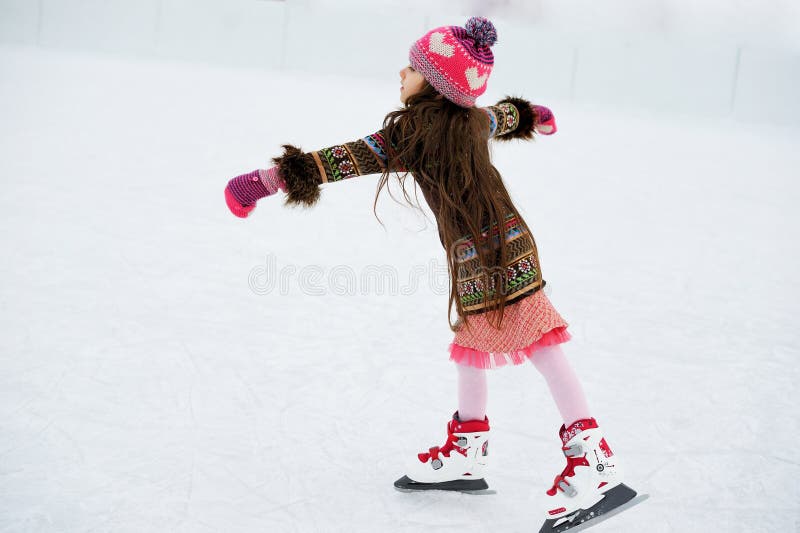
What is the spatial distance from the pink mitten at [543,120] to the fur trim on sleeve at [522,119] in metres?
0.02

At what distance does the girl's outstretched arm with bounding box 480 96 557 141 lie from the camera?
166 centimetres

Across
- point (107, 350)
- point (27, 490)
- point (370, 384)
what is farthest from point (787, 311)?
point (27, 490)

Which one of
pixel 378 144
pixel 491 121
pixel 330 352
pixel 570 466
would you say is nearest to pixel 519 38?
pixel 330 352

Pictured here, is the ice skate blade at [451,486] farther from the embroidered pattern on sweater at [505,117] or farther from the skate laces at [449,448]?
the embroidered pattern on sweater at [505,117]

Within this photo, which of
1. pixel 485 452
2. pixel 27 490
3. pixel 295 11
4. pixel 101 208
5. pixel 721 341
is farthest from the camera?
pixel 295 11

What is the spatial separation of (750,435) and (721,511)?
431 mm

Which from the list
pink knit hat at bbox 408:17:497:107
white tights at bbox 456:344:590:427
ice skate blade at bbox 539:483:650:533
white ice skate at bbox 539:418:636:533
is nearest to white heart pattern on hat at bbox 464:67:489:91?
pink knit hat at bbox 408:17:497:107

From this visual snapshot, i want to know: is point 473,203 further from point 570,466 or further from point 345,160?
point 570,466

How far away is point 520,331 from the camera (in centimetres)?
154

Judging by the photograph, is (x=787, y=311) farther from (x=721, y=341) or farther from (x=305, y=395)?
(x=305, y=395)

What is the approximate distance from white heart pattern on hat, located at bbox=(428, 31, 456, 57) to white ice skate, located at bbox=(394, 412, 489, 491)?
0.80 meters

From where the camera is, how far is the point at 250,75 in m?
9.15

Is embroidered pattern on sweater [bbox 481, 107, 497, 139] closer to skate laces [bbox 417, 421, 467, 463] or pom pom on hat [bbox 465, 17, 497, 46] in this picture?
pom pom on hat [bbox 465, 17, 497, 46]

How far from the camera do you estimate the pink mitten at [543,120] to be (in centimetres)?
179
